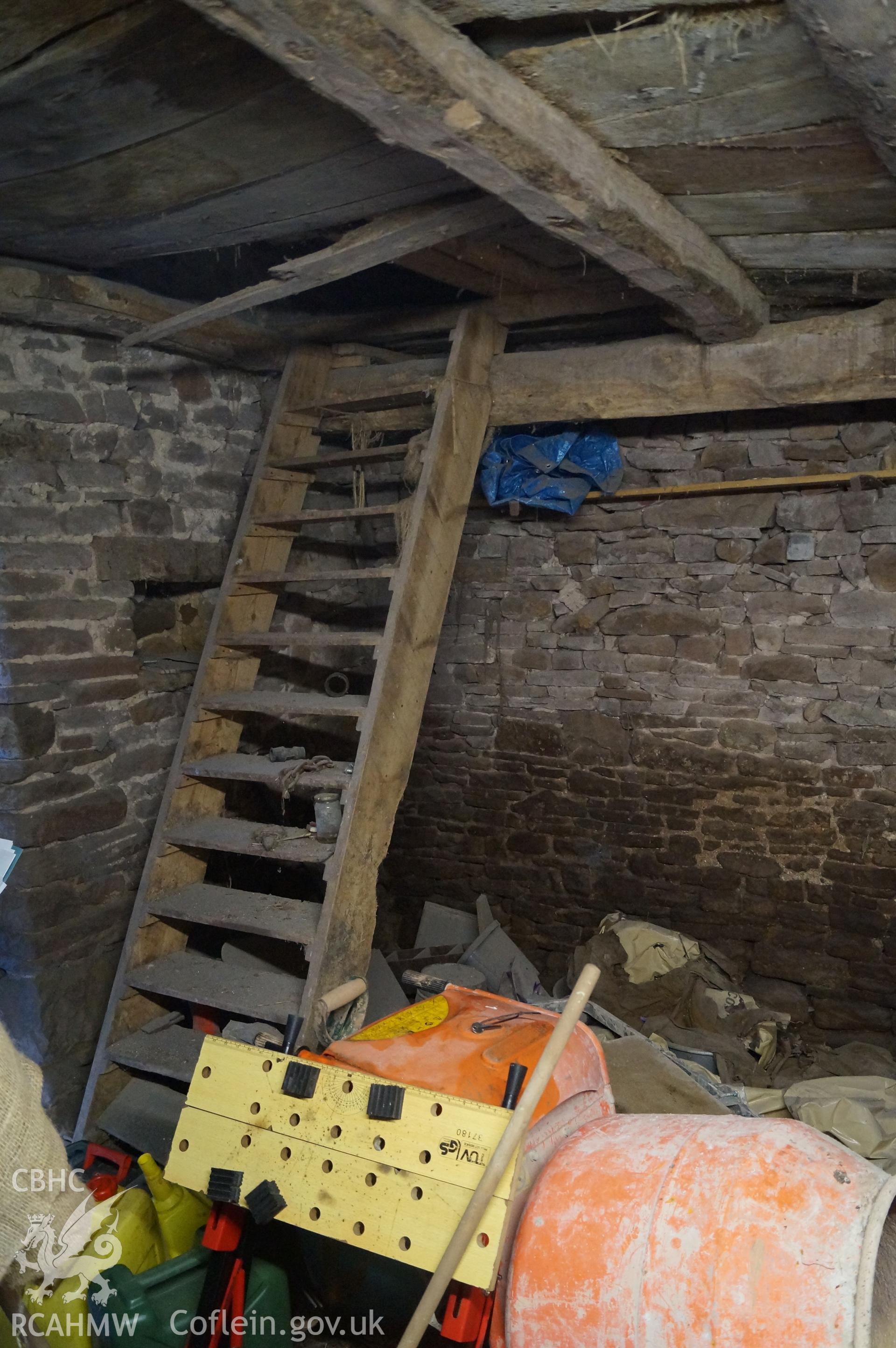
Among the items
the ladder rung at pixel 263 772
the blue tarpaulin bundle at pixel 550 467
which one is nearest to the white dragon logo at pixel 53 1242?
the ladder rung at pixel 263 772

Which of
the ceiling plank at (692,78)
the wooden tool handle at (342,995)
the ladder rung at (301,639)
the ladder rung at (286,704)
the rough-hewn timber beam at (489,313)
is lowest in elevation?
the wooden tool handle at (342,995)

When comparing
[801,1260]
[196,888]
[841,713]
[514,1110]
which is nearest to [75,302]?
[196,888]

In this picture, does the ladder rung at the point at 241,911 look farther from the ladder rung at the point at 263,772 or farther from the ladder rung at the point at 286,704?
the ladder rung at the point at 286,704

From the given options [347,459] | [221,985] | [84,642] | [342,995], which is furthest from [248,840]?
[347,459]

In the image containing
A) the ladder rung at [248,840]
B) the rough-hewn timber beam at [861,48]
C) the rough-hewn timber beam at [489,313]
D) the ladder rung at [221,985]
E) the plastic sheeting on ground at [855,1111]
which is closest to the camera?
the rough-hewn timber beam at [861,48]

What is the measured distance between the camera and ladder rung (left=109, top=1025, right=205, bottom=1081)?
262cm

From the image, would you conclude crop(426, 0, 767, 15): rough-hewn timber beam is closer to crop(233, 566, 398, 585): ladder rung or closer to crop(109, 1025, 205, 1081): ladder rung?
crop(233, 566, 398, 585): ladder rung

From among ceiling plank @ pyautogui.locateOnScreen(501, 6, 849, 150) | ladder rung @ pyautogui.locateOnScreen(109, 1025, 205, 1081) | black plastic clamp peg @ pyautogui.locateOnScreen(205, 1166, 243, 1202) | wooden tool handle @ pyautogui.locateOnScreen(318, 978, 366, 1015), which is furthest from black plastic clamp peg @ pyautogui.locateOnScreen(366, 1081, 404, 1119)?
ceiling plank @ pyautogui.locateOnScreen(501, 6, 849, 150)

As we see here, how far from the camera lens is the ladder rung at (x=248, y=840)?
8.71 ft

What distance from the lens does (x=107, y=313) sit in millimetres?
2844

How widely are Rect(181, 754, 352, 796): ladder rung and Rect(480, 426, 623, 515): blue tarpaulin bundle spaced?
5.61 ft

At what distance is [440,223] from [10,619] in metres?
1.66

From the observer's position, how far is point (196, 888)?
9.85 ft

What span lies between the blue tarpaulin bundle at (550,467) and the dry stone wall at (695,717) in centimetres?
23
